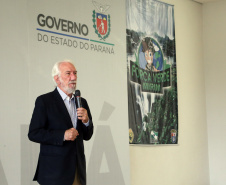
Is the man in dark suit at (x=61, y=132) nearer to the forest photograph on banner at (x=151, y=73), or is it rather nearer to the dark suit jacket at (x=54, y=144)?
the dark suit jacket at (x=54, y=144)

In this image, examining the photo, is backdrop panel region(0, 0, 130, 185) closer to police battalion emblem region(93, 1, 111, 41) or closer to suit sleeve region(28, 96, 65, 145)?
police battalion emblem region(93, 1, 111, 41)

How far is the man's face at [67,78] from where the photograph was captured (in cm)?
350

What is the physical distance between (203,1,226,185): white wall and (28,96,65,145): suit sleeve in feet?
21.9

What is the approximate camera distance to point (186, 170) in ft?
29.2

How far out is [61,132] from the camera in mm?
3311

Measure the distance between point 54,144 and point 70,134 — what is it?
0.18 meters

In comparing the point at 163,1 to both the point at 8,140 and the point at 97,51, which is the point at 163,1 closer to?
the point at 97,51

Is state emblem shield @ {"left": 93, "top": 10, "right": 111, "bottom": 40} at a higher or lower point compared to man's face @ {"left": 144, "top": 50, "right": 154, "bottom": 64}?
higher

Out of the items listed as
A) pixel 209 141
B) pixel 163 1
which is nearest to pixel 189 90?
pixel 209 141

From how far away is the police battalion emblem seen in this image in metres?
6.57

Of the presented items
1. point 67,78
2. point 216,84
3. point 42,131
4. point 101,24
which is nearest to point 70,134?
point 42,131

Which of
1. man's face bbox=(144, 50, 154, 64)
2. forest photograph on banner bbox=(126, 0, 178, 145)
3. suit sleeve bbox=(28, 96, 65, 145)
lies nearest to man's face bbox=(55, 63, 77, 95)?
suit sleeve bbox=(28, 96, 65, 145)

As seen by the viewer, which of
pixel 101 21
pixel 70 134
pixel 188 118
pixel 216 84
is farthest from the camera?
pixel 216 84

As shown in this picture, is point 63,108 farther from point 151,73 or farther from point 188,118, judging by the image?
point 188,118
